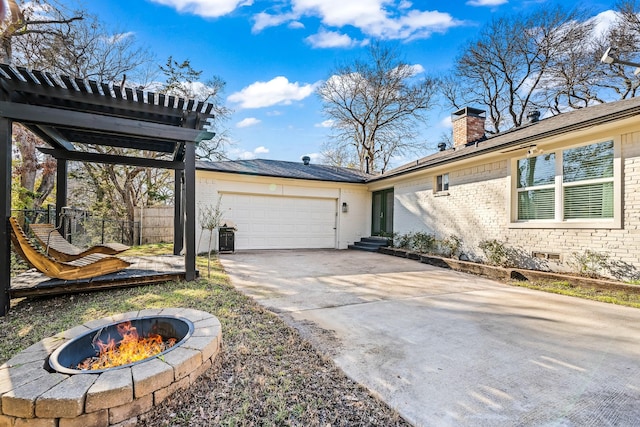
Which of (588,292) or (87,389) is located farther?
(588,292)

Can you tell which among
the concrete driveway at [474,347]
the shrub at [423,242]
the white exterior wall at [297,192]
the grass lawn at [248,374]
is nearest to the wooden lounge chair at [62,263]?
the grass lawn at [248,374]

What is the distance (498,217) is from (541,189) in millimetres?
1080

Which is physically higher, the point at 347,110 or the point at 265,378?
the point at 347,110

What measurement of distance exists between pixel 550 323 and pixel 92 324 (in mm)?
4757

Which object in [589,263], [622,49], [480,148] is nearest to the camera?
[589,263]

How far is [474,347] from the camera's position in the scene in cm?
285

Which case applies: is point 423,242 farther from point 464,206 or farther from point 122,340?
point 122,340

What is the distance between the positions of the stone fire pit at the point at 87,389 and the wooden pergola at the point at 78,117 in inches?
116

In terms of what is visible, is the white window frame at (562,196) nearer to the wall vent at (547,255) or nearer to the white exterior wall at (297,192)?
the wall vent at (547,255)

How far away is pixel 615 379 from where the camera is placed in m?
2.27

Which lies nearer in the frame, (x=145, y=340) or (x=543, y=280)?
(x=145, y=340)

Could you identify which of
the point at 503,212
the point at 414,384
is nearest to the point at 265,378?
the point at 414,384

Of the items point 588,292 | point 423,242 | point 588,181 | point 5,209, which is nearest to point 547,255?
point 588,292

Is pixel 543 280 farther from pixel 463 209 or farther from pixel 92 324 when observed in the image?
pixel 92 324
